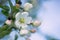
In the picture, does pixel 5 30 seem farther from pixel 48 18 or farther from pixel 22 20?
pixel 48 18

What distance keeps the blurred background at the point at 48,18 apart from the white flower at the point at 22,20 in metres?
0.49

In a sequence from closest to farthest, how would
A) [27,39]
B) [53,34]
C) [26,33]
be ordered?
[26,33] < [27,39] < [53,34]

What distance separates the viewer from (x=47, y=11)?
170 cm

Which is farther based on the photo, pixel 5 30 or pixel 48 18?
pixel 48 18

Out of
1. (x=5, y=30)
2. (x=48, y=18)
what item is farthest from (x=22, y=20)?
(x=48, y=18)

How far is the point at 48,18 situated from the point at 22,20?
1.93ft

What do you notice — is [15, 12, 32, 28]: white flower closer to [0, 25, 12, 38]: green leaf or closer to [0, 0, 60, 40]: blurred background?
[0, 25, 12, 38]: green leaf

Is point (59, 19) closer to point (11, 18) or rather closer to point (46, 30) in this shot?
point (46, 30)

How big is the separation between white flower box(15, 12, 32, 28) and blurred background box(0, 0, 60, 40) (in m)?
0.49

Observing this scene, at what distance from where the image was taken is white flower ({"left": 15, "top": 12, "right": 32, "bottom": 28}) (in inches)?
43.6

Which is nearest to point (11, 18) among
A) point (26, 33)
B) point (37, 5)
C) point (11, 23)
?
point (11, 23)

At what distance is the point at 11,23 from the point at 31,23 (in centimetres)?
12

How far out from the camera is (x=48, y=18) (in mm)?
1693

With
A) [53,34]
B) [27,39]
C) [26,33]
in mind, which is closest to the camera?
[26,33]
